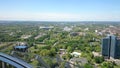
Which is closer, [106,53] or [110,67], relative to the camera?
[110,67]

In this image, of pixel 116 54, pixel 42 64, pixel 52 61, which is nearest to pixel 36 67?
pixel 42 64

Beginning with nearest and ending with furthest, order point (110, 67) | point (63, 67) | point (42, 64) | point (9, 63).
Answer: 1. point (9, 63)
2. point (42, 64)
3. point (63, 67)
4. point (110, 67)

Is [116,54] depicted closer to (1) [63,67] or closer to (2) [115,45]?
(2) [115,45]

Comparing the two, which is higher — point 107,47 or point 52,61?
point 52,61

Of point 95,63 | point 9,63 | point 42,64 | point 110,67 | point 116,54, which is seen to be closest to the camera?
point 9,63

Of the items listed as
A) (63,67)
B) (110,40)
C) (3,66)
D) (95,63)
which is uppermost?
(3,66)

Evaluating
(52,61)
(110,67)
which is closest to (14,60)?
(52,61)

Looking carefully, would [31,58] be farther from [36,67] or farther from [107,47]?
[107,47]
